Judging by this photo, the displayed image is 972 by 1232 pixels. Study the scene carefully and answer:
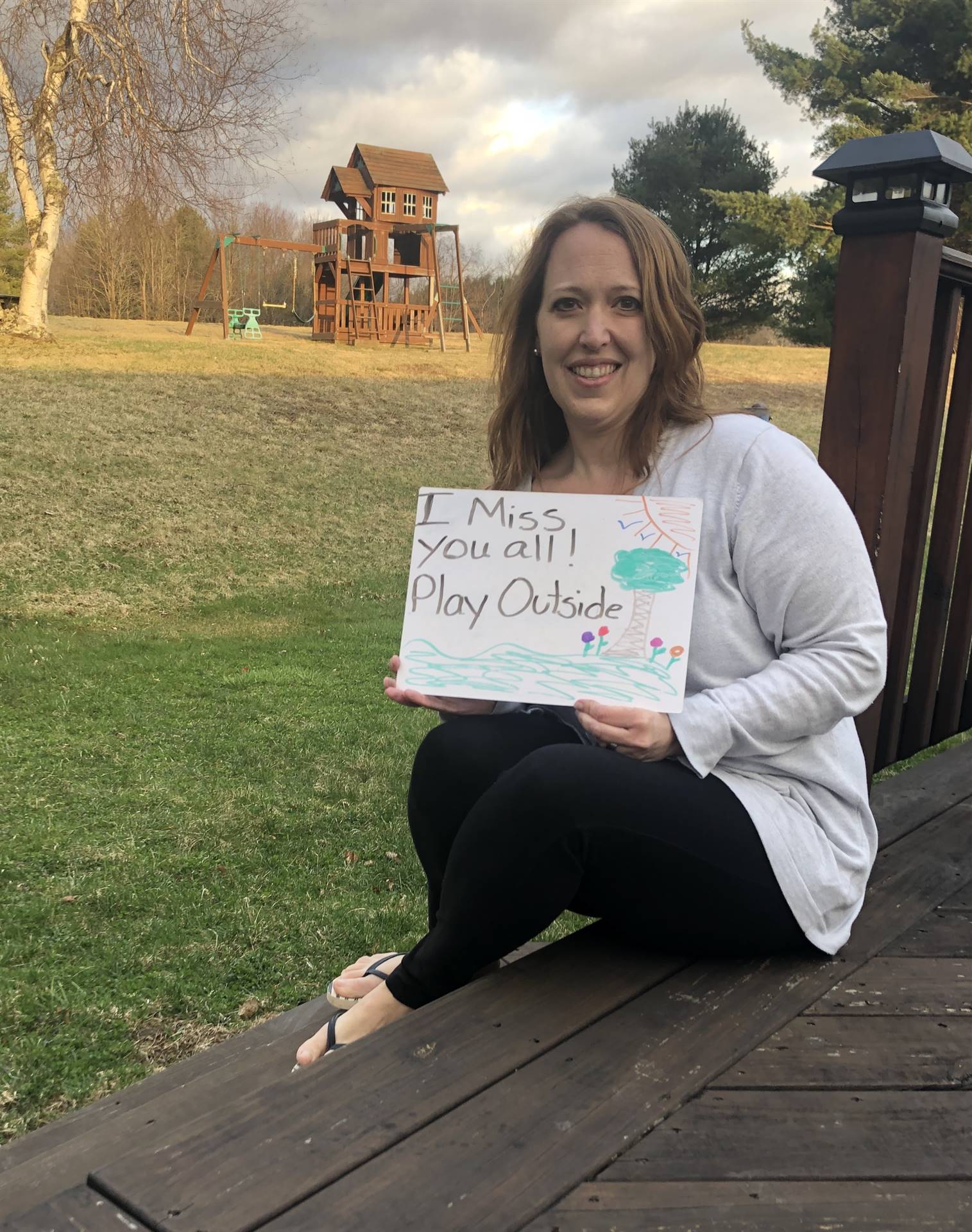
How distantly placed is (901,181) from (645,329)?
628 mm

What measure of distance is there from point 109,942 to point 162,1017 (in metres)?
0.35

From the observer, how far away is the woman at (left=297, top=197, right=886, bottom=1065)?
57.4 inches

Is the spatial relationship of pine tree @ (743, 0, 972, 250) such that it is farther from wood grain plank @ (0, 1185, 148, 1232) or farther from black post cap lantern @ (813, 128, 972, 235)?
wood grain plank @ (0, 1185, 148, 1232)

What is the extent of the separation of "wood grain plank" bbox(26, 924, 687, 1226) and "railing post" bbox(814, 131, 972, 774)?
3.42 feet

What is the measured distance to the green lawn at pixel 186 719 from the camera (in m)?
2.43

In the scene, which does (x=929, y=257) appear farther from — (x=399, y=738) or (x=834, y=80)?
(x=834, y=80)

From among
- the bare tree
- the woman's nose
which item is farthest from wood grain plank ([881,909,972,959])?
the bare tree

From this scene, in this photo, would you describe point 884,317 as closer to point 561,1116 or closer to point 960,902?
point 960,902

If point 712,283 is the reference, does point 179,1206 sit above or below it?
below

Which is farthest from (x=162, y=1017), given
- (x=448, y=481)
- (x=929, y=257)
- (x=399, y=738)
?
(x=448, y=481)

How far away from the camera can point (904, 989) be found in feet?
5.01

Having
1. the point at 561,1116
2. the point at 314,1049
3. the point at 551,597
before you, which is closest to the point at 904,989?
the point at 561,1116

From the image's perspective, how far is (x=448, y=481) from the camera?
9141 mm

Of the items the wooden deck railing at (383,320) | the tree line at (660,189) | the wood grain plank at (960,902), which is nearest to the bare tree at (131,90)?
the tree line at (660,189)
